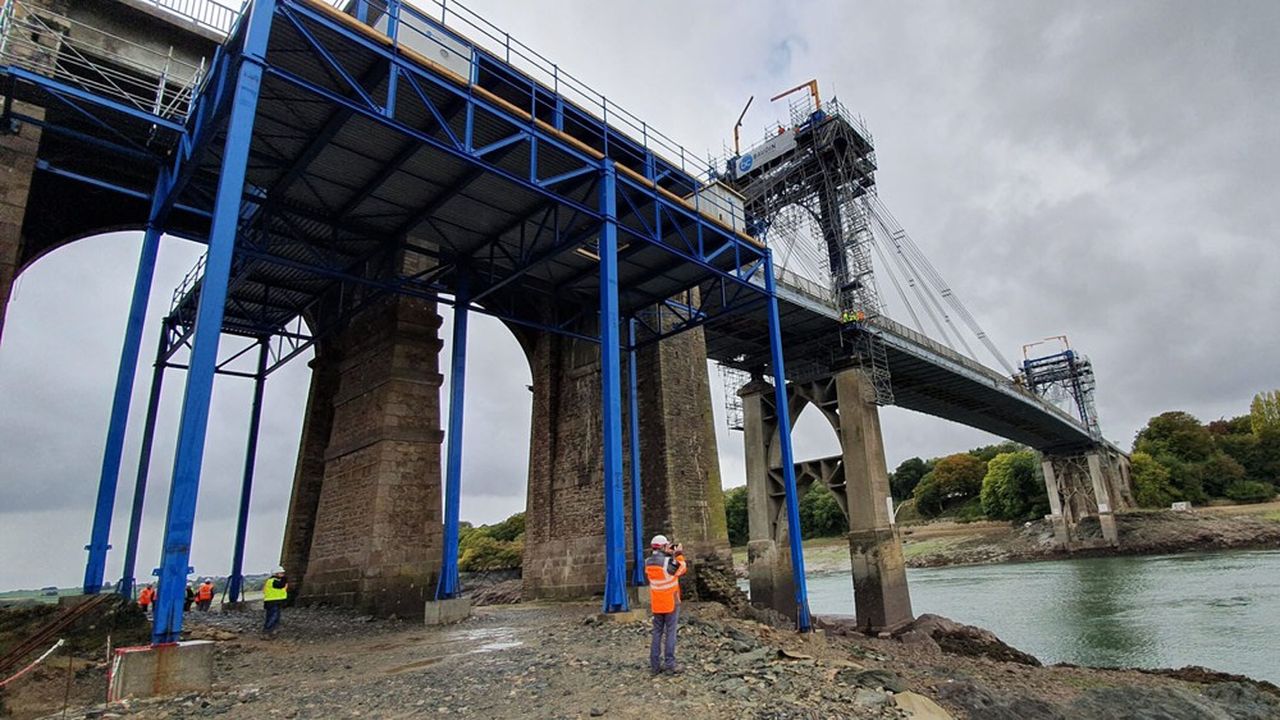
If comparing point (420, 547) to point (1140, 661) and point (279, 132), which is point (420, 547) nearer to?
point (279, 132)

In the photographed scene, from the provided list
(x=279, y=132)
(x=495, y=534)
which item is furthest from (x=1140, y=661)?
(x=495, y=534)

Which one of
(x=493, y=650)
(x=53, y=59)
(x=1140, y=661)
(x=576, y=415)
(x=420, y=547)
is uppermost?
(x=53, y=59)

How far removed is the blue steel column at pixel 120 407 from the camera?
1121 centimetres

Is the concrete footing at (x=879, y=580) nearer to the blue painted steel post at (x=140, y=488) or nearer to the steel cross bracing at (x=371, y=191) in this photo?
the steel cross bracing at (x=371, y=191)

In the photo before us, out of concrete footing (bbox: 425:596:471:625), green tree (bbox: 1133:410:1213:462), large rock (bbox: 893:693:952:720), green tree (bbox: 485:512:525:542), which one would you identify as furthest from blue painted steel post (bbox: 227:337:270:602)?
green tree (bbox: 1133:410:1213:462)

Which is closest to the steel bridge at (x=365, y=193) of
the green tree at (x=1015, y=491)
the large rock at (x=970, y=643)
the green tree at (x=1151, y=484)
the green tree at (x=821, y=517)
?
the large rock at (x=970, y=643)

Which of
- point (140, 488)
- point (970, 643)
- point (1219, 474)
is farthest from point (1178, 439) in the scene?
point (140, 488)

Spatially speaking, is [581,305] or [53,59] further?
[581,305]

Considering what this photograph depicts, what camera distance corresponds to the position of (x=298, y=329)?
18781mm

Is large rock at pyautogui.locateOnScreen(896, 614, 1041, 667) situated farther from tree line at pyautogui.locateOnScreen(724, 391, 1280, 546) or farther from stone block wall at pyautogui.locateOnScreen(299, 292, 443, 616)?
tree line at pyautogui.locateOnScreen(724, 391, 1280, 546)

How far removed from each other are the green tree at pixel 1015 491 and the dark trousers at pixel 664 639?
71.7 m

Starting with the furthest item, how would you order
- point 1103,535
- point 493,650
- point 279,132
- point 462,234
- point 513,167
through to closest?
1. point 1103,535
2. point 462,234
3. point 513,167
4. point 279,132
5. point 493,650

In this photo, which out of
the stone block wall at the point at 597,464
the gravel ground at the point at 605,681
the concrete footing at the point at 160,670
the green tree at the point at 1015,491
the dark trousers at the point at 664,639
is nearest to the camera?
the gravel ground at the point at 605,681

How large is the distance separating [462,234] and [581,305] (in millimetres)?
4883
